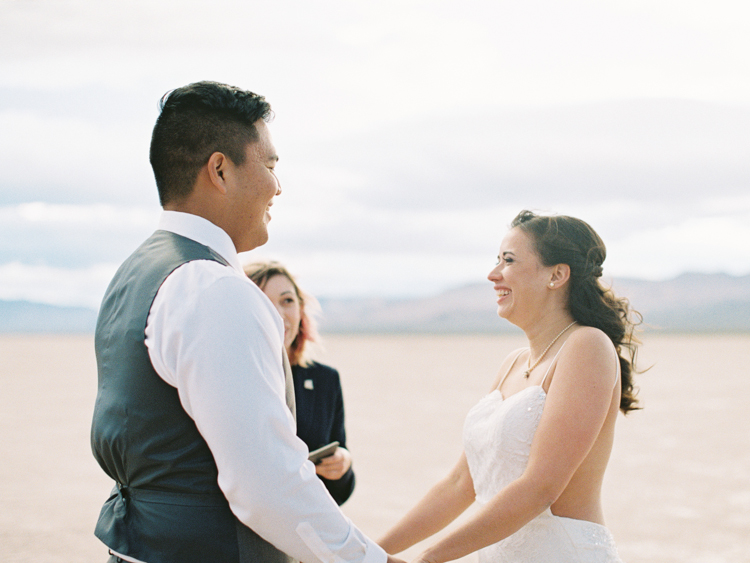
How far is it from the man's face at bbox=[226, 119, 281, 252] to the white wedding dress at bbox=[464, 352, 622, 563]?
1.39 m

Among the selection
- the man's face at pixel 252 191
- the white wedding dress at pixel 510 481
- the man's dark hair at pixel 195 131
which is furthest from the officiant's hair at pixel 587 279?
the man's dark hair at pixel 195 131

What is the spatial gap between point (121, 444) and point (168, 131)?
3.34 ft

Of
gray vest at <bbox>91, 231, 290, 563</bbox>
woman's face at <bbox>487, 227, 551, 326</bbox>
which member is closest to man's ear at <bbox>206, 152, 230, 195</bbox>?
gray vest at <bbox>91, 231, 290, 563</bbox>

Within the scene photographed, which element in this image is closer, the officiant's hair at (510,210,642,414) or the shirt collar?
the shirt collar

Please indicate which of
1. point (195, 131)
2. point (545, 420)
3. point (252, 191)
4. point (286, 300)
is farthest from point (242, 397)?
point (286, 300)

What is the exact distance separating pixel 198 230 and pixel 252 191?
0.80ft

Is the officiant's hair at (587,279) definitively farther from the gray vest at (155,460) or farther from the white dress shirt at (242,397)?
the gray vest at (155,460)

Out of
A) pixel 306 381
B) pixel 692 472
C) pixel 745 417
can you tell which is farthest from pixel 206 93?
pixel 745 417

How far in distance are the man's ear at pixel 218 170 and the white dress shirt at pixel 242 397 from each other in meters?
0.38

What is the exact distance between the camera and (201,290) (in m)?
1.96

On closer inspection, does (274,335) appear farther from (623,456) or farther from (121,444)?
(623,456)

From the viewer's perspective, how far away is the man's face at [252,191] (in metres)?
2.35

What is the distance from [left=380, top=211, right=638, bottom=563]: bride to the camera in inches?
110

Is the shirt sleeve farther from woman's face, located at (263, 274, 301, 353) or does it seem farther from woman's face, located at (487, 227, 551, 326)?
woman's face, located at (263, 274, 301, 353)
